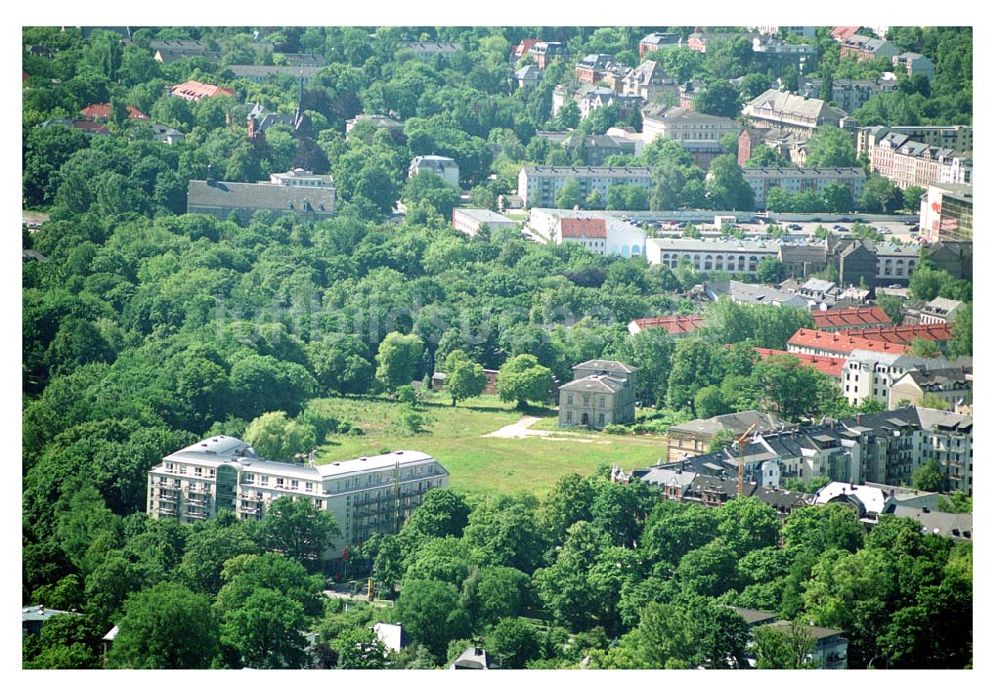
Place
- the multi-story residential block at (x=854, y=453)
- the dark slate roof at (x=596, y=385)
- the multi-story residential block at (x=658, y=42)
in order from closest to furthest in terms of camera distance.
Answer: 1. the multi-story residential block at (x=854, y=453)
2. the dark slate roof at (x=596, y=385)
3. the multi-story residential block at (x=658, y=42)

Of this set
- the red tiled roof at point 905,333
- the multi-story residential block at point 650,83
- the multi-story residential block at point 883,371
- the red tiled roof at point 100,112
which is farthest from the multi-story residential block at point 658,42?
the multi-story residential block at point 883,371

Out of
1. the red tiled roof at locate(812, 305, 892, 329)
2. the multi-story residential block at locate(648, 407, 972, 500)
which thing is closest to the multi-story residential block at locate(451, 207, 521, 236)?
the red tiled roof at locate(812, 305, 892, 329)

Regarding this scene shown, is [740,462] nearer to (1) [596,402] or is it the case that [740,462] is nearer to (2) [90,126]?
(1) [596,402]

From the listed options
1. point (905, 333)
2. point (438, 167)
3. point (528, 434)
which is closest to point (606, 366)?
point (528, 434)

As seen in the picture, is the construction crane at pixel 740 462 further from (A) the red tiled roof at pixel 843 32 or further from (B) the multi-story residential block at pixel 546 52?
(B) the multi-story residential block at pixel 546 52

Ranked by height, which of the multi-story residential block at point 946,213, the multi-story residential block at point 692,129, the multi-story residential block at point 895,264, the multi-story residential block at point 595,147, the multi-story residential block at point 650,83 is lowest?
the multi-story residential block at point 895,264

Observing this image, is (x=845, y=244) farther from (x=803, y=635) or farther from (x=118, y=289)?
(x=803, y=635)

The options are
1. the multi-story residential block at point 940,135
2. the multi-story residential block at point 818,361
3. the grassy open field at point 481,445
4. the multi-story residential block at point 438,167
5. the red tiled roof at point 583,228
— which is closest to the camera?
the grassy open field at point 481,445

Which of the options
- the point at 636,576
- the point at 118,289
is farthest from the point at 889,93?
the point at 636,576
